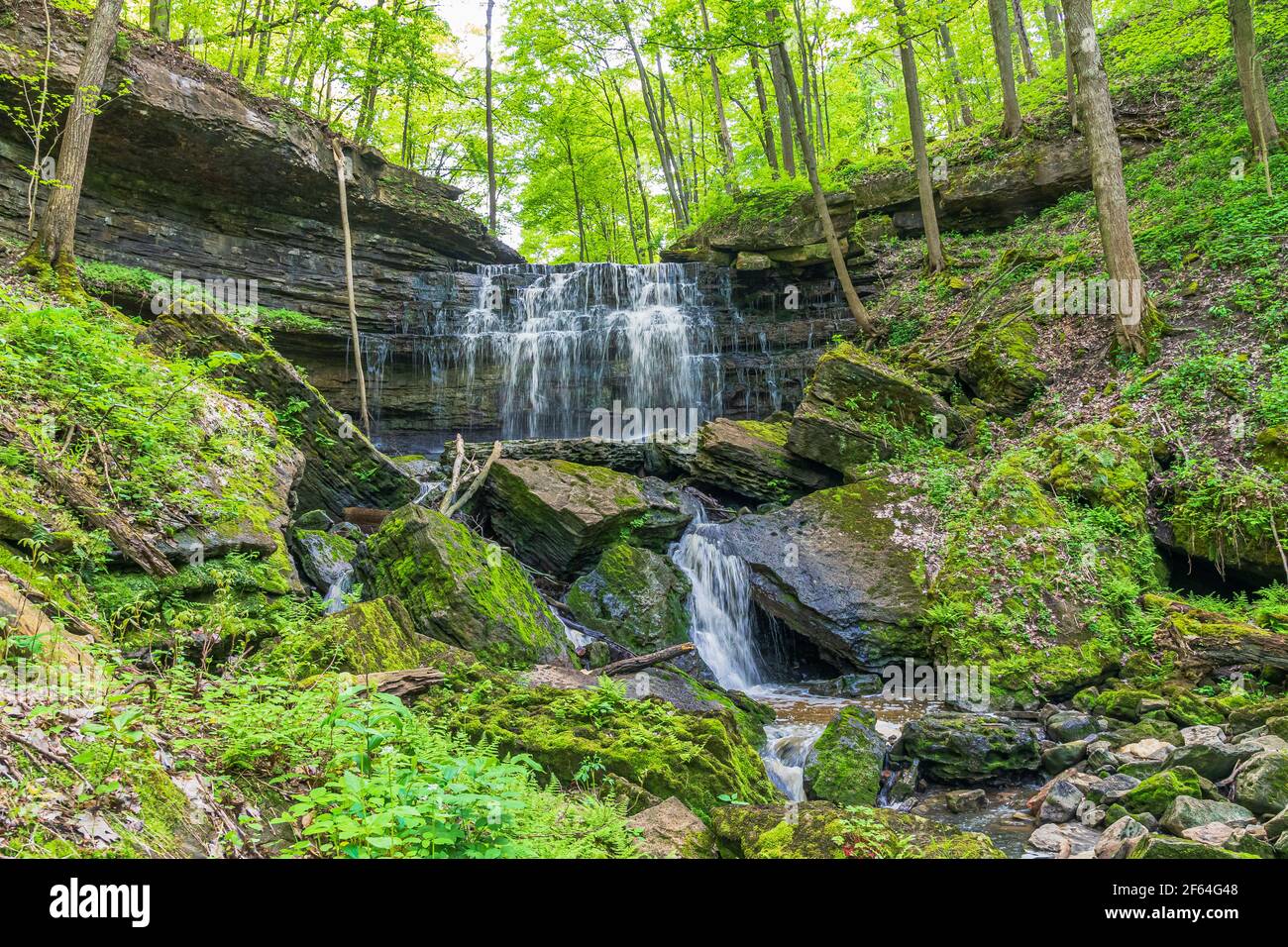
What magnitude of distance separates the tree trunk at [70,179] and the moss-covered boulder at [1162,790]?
12.7 m

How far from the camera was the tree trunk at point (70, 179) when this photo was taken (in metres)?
9.51

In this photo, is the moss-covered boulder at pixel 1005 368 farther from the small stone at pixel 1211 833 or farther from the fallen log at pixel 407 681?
the fallen log at pixel 407 681

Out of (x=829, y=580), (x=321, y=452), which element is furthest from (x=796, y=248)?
(x=321, y=452)

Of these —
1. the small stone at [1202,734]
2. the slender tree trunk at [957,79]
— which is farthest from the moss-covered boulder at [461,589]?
the slender tree trunk at [957,79]

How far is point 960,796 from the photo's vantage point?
5512 mm

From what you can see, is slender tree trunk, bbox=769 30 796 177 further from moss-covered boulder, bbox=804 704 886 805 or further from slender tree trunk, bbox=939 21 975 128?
moss-covered boulder, bbox=804 704 886 805

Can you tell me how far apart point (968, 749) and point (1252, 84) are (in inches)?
552

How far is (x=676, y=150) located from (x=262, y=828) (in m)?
29.5

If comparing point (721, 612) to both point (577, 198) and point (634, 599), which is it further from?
point (577, 198)

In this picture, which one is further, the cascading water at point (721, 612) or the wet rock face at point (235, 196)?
the wet rock face at point (235, 196)

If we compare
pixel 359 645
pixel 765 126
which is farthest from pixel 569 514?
pixel 765 126
